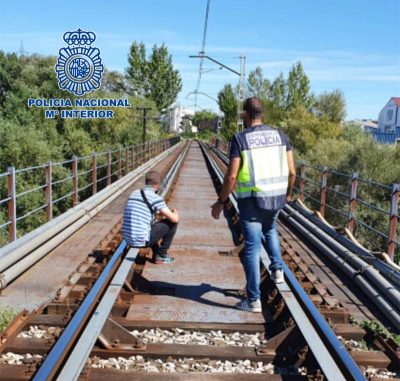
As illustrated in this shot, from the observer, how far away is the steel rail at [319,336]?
3585mm

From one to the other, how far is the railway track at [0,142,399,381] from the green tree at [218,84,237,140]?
53217 mm

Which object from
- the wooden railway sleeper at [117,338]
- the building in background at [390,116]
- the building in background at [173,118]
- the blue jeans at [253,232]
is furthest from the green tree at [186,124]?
the wooden railway sleeper at [117,338]

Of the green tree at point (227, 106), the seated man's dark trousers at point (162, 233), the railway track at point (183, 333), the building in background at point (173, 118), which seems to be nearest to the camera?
the railway track at point (183, 333)

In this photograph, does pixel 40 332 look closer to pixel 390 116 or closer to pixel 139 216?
pixel 139 216

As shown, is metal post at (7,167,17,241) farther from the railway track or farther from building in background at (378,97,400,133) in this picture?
building in background at (378,97,400,133)

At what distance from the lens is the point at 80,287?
5578 millimetres

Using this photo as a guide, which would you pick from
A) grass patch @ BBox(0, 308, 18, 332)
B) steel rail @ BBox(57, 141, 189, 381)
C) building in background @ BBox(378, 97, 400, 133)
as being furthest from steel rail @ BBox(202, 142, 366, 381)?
building in background @ BBox(378, 97, 400, 133)

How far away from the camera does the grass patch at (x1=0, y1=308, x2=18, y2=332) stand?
464 centimetres

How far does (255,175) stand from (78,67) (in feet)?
150

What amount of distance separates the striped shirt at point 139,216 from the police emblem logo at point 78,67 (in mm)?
36580

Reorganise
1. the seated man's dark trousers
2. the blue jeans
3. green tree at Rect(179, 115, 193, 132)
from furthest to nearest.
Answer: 1. green tree at Rect(179, 115, 193, 132)
2. the seated man's dark trousers
3. the blue jeans

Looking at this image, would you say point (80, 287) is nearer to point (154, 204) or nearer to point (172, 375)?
point (154, 204)

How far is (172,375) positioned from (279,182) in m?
1.93

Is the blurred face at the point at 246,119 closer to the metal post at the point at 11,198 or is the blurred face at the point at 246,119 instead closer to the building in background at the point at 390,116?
the metal post at the point at 11,198
